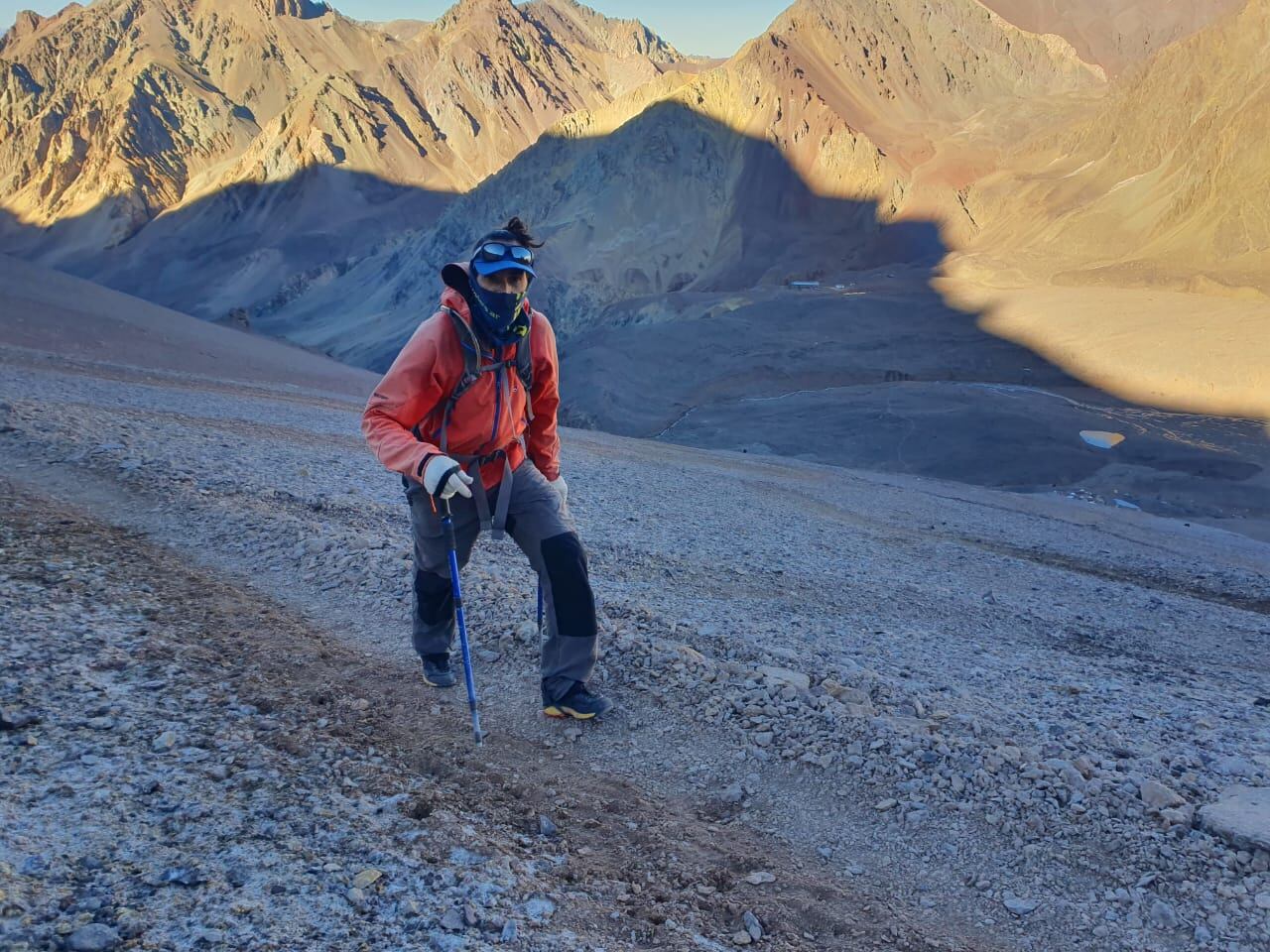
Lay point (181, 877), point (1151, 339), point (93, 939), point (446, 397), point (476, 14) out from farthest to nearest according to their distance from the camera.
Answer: point (476, 14) < point (1151, 339) < point (446, 397) < point (181, 877) < point (93, 939)

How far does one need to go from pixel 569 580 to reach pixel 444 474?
68 cm

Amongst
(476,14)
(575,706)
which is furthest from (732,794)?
(476,14)

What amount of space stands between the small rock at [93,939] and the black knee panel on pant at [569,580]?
6.13 feet

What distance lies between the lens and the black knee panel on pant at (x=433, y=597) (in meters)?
4.00

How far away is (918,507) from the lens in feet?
48.1

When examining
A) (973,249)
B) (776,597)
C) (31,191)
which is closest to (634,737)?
(776,597)

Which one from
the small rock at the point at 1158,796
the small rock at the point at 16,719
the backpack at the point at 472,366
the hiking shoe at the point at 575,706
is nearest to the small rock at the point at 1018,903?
the small rock at the point at 1158,796

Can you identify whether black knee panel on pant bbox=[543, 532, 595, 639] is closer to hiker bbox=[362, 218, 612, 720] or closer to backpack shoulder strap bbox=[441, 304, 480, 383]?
hiker bbox=[362, 218, 612, 720]

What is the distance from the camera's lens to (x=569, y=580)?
377cm

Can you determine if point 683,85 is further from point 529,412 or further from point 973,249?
point 529,412

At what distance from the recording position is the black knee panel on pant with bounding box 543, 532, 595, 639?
3.75 m

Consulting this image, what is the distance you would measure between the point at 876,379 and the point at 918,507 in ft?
54.8

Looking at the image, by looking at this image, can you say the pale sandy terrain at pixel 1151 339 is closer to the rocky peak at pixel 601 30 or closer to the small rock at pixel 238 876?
the small rock at pixel 238 876

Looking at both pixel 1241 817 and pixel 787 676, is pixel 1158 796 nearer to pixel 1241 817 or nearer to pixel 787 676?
pixel 1241 817
